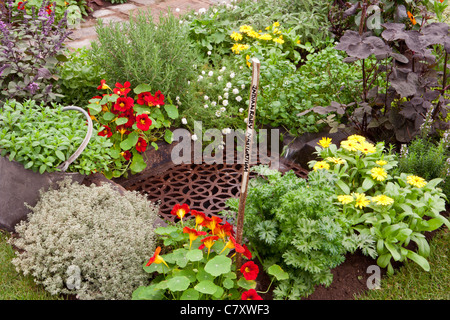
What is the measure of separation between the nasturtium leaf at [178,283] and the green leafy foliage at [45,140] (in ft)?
3.41

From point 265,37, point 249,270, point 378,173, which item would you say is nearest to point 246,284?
point 249,270

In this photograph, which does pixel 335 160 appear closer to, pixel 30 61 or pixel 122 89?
pixel 122 89

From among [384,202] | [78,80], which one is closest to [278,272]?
[384,202]

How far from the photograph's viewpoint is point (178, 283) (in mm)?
2131

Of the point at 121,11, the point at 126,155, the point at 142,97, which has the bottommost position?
the point at 126,155

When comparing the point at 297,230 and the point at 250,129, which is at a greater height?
the point at 250,129

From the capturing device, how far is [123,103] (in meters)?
3.23

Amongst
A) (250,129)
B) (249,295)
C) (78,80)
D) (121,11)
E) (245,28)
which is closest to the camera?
(250,129)

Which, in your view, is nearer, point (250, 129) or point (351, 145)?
point (250, 129)

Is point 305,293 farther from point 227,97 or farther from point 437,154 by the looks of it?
point 227,97

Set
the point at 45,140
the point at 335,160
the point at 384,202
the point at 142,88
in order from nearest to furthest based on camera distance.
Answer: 1. the point at 384,202
2. the point at 45,140
3. the point at 335,160
4. the point at 142,88

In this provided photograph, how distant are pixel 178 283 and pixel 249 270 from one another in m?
0.35

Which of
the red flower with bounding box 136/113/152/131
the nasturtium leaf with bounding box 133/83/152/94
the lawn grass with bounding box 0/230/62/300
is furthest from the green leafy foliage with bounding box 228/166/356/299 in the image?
the nasturtium leaf with bounding box 133/83/152/94

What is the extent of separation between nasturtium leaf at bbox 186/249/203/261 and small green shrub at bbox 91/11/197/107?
1545mm
